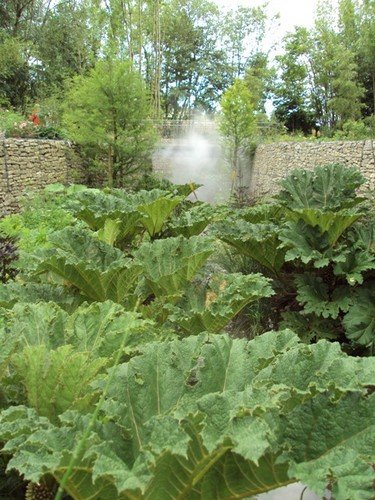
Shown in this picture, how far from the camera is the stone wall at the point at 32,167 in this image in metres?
12.1

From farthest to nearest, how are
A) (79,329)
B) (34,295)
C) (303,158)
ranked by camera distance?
1. (303,158)
2. (34,295)
3. (79,329)

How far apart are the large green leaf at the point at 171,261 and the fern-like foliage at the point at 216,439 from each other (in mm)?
1550

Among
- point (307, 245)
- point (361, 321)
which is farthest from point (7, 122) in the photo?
point (361, 321)

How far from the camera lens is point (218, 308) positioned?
9.00ft

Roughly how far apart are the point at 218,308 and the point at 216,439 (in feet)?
5.59

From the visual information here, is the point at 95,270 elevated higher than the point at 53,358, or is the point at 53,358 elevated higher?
the point at 53,358

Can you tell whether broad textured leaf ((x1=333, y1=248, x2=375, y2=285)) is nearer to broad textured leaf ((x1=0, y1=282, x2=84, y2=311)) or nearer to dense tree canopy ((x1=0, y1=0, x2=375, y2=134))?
broad textured leaf ((x1=0, y1=282, x2=84, y2=311))

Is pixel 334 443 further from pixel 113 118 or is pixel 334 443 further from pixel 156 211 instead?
pixel 113 118

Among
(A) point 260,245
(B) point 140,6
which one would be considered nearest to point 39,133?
(B) point 140,6

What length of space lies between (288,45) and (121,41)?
31.3 feet

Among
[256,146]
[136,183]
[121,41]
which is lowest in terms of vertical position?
[136,183]

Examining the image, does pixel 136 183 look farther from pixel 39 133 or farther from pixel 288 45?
pixel 288 45

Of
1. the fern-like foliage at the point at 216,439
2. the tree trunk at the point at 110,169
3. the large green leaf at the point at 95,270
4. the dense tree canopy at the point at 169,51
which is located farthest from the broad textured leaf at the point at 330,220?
the dense tree canopy at the point at 169,51

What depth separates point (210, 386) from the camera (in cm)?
142
